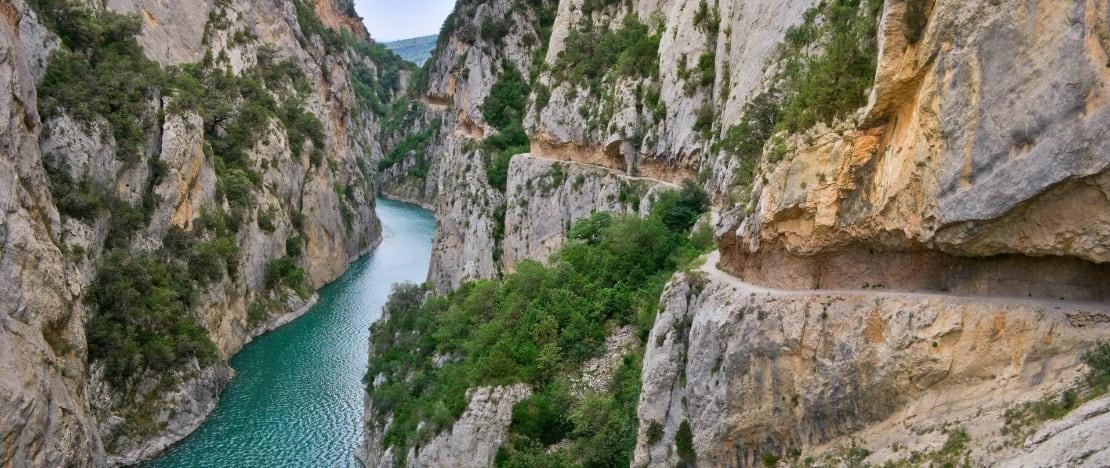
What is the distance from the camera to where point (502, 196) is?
44281 millimetres

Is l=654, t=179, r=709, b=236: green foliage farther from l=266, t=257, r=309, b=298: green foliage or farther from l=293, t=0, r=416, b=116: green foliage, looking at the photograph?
l=293, t=0, r=416, b=116: green foliage

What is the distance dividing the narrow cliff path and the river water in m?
20.0

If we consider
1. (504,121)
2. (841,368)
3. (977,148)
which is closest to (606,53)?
(504,121)

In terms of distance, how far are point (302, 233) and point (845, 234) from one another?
52.4 metres

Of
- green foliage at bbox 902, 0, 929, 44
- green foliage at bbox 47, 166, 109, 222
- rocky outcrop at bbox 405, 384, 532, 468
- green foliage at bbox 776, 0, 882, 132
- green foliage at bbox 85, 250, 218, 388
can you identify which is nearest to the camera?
green foliage at bbox 902, 0, 929, 44

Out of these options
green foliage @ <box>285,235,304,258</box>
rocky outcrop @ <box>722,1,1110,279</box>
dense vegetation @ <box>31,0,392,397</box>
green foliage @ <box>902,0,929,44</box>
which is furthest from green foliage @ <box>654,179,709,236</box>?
green foliage @ <box>285,235,304,258</box>

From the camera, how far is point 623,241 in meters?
26.7

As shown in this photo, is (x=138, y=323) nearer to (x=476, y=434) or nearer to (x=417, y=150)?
(x=476, y=434)

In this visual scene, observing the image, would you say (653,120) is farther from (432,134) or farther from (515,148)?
(432,134)

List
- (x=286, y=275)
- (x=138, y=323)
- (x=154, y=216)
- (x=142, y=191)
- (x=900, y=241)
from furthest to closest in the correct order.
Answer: (x=286, y=275) < (x=154, y=216) < (x=142, y=191) < (x=138, y=323) < (x=900, y=241)

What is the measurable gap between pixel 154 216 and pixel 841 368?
36493 mm

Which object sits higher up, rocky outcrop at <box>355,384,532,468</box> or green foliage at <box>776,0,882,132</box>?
green foliage at <box>776,0,882,132</box>

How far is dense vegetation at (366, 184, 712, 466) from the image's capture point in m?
21.0

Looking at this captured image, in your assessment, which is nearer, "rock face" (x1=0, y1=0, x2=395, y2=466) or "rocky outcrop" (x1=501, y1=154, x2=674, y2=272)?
"rock face" (x1=0, y1=0, x2=395, y2=466)
